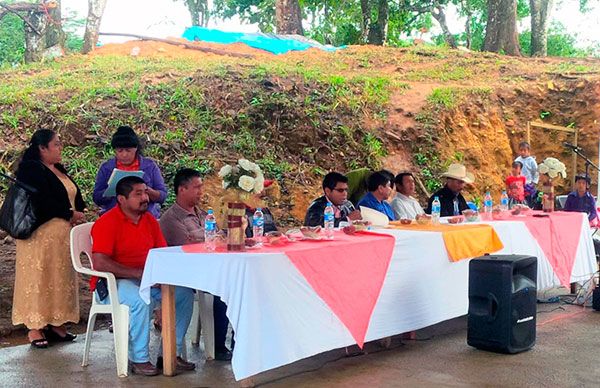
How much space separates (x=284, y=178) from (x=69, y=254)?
6.62 meters

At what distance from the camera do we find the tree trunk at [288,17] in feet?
66.6

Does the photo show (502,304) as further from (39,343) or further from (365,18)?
(365,18)

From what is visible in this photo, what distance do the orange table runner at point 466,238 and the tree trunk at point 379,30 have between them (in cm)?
1480

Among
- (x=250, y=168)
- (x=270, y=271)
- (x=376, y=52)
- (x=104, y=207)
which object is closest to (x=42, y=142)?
(x=104, y=207)

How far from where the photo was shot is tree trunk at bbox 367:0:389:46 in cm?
2084

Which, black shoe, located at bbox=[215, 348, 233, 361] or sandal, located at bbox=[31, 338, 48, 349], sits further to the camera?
sandal, located at bbox=[31, 338, 48, 349]

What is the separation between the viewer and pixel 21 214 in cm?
570

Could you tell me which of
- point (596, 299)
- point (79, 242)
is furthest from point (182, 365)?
point (596, 299)

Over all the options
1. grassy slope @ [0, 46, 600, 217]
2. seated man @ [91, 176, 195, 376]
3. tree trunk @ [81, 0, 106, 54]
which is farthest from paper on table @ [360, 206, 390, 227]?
tree trunk @ [81, 0, 106, 54]

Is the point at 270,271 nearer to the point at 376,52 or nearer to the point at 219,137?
the point at 219,137

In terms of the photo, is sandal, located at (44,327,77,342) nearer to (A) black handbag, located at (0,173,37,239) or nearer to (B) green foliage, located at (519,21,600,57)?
(A) black handbag, located at (0,173,37,239)

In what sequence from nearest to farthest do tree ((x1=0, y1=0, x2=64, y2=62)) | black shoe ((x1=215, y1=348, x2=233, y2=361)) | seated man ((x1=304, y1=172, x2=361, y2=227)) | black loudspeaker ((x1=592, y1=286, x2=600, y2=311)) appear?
1. black shoe ((x1=215, y1=348, x2=233, y2=361))
2. seated man ((x1=304, y1=172, x2=361, y2=227))
3. black loudspeaker ((x1=592, y1=286, x2=600, y2=311))
4. tree ((x1=0, y1=0, x2=64, y2=62))

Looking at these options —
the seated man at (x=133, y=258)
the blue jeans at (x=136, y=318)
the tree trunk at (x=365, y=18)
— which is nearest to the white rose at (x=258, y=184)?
the seated man at (x=133, y=258)

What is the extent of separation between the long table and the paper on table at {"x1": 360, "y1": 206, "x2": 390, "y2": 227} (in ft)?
1.84
